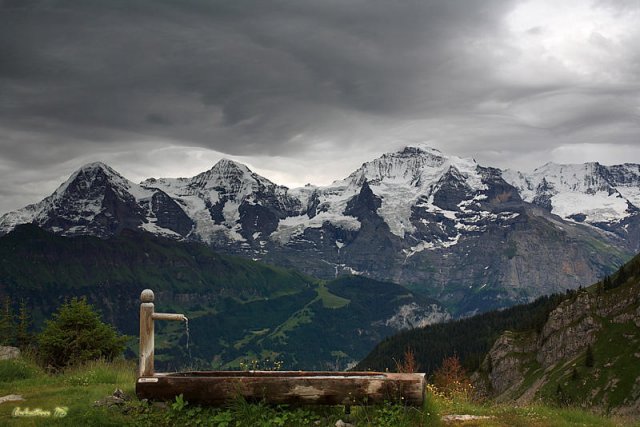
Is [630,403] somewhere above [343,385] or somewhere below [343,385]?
below

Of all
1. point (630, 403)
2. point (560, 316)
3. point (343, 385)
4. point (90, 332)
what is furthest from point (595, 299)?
point (343, 385)

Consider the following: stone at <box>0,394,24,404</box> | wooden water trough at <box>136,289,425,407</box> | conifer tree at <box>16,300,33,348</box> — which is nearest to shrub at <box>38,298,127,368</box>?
stone at <box>0,394,24,404</box>

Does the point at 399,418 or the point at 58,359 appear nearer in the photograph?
the point at 399,418

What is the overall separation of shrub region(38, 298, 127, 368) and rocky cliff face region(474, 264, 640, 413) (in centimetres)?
10258

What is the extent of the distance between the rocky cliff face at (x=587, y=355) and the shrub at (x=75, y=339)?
102580 millimetres

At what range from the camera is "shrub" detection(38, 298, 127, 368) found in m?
40.2

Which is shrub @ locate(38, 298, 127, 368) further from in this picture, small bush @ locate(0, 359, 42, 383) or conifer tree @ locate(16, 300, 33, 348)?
conifer tree @ locate(16, 300, 33, 348)

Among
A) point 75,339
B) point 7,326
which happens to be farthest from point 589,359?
point 75,339

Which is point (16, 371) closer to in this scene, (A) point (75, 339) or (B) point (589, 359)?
(A) point (75, 339)

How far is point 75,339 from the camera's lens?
4125cm

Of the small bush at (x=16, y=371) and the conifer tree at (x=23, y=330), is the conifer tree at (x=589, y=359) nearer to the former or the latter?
the conifer tree at (x=23, y=330)

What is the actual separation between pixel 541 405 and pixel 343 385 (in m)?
9.16

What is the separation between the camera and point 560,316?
624 feet

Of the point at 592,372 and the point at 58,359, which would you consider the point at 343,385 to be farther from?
the point at 592,372
